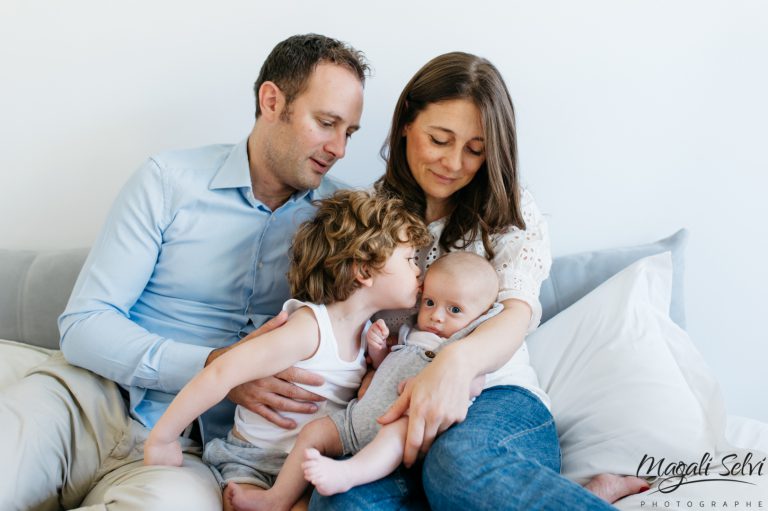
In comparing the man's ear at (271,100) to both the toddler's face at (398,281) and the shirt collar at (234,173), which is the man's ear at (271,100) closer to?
the shirt collar at (234,173)

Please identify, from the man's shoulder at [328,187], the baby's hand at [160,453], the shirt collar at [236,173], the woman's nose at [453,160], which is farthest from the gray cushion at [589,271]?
the baby's hand at [160,453]

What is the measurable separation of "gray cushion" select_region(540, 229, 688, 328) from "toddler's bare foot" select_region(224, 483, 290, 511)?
1014 mm

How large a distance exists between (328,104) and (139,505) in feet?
3.53

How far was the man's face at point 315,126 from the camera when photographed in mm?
1804

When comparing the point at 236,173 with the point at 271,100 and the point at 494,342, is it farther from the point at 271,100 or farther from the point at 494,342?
the point at 494,342

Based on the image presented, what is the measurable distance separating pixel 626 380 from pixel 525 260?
1.27ft

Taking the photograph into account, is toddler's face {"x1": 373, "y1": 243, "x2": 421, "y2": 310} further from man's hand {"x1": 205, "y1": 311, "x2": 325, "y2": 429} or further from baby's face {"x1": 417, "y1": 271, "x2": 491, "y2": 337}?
man's hand {"x1": 205, "y1": 311, "x2": 325, "y2": 429}

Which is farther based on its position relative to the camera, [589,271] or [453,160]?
[589,271]

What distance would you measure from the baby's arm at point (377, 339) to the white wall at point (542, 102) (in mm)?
774

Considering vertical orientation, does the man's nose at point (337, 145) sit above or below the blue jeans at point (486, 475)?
above

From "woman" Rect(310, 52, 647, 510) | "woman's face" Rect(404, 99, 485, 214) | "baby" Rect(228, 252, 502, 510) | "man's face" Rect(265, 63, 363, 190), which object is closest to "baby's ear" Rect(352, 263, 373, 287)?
"baby" Rect(228, 252, 502, 510)

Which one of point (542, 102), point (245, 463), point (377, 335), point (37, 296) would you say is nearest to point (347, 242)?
point (377, 335)

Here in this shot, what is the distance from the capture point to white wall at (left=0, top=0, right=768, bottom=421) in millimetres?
2084

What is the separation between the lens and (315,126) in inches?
71.7
